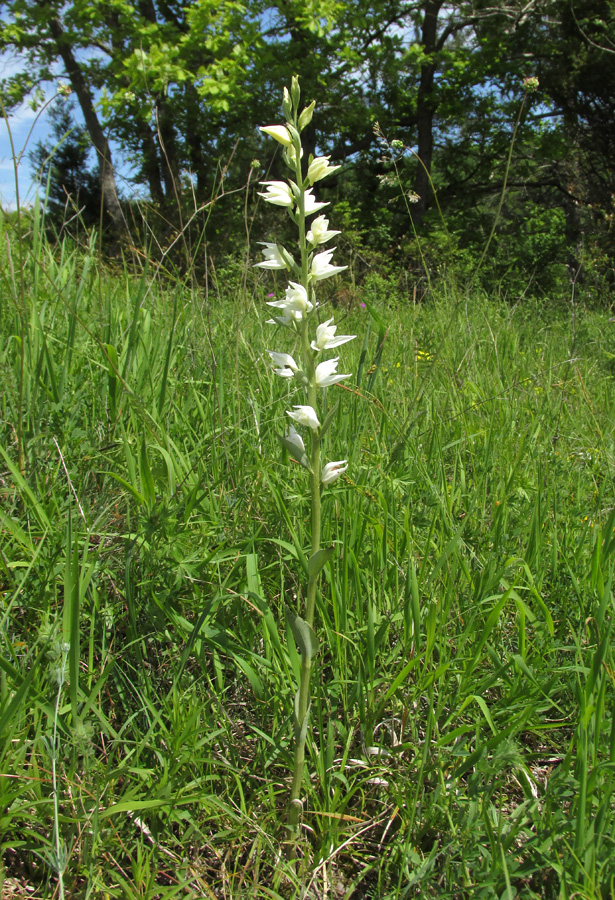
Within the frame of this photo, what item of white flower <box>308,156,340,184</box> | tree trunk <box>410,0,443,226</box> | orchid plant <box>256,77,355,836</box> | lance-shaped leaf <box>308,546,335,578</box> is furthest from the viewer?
tree trunk <box>410,0,443,226</box>

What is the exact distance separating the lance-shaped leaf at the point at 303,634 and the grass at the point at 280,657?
219mm

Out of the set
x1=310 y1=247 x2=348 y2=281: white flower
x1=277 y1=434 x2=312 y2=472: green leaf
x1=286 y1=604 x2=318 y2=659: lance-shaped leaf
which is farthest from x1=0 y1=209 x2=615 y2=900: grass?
x1=310 y1=247 x2=348 y2=281: white flower

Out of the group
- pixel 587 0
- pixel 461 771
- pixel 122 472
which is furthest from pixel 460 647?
pixel 587 0

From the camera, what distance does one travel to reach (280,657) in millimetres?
1358

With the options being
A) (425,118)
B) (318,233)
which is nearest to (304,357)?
(318,233)

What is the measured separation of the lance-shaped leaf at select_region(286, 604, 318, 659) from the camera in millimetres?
1044

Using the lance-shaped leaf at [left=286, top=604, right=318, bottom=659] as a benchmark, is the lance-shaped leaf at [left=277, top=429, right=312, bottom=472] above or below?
above

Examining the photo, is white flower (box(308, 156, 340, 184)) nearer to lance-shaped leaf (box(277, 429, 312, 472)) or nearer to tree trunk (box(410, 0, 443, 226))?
lance-shaped leaf (box(277, 429, 312, 472))

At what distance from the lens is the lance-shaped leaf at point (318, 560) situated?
100 cm

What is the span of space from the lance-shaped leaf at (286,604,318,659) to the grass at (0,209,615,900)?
0.72 ft

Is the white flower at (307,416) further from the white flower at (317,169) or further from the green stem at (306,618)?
the white flower at (317,169)

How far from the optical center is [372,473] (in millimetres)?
1924

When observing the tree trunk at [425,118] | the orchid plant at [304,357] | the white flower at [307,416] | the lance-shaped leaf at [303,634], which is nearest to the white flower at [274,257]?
the orchid plant at [304,357]

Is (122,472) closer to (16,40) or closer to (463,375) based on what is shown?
(463,375)
